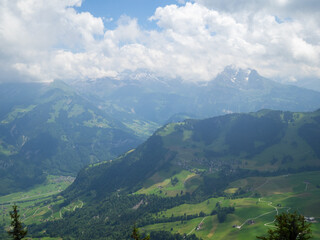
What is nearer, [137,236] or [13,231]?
[137,236]

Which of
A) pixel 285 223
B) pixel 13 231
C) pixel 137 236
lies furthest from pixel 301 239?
pixel 13 231

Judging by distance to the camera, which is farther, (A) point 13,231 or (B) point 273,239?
(A) point 13,231

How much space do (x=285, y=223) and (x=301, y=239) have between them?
376 centimetres

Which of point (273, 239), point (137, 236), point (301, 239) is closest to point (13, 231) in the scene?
point (137, 236)

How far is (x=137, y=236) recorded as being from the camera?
167ft

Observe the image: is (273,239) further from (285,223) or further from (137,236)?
(137,236)

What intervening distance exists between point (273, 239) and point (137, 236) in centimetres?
2483

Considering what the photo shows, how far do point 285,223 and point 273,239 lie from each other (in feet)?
12.0

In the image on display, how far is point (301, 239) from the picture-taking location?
49.7 metres

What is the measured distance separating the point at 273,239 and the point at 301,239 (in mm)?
4762

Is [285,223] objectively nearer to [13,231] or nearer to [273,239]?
[273,239]

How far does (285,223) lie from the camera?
50.2 meters

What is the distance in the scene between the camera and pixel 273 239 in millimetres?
50500

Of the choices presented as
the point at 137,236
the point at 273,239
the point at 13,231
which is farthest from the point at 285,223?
the point at 13,231
